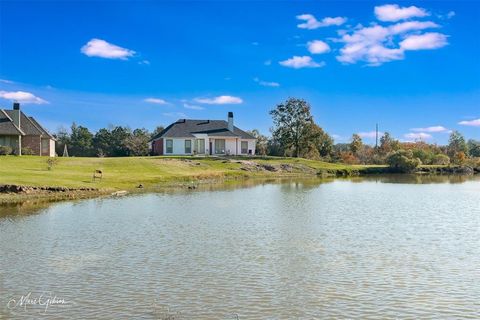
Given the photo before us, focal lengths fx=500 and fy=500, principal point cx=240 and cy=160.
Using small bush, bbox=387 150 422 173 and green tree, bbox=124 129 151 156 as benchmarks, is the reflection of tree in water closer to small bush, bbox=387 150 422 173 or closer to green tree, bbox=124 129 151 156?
small bush, bbox=387 150 422 173

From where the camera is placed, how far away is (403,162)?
3433 inches

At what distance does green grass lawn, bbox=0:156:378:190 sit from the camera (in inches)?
1674

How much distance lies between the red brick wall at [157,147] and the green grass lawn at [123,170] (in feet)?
41.6

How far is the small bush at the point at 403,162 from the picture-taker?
286 ft

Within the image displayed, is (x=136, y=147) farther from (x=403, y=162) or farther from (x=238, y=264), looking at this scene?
(x=238, y=264)

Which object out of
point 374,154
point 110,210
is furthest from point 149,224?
point 374,154

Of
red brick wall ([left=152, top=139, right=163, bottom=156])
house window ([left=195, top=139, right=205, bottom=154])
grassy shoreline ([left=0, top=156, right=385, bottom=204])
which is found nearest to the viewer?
grassy shoreline ([left=0, top=156, right=385, bottom=204])

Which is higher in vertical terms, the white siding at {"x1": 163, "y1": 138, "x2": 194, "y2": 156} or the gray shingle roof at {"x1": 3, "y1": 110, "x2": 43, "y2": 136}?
the gray shingle roof at {"x1": 3, "y1": 110, "x2": 43, "y2": 136}

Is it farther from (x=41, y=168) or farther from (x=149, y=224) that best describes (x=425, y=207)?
(x=41, y=168)

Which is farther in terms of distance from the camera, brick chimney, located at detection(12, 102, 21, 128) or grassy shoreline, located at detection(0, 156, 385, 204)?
brick chimney, located at detection(12, 102, 21, 128)
